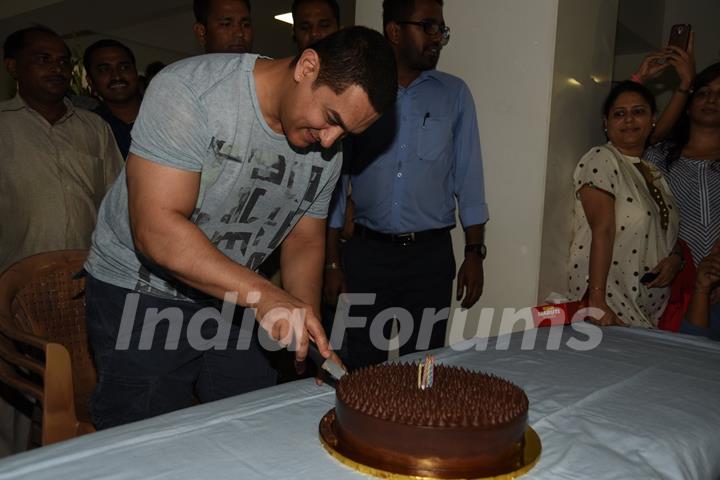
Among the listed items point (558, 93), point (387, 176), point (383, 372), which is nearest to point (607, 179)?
point (558, 93)

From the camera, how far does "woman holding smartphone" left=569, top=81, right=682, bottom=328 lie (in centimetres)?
247

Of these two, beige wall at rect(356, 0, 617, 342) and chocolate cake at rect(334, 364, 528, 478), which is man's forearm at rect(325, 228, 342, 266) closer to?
beige wall at rect(356, 0, 617, 342)

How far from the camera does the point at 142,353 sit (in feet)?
4.93

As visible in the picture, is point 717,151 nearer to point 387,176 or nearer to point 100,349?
point 387,176

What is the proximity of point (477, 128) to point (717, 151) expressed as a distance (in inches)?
42.3

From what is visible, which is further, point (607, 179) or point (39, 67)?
point (39, 67)

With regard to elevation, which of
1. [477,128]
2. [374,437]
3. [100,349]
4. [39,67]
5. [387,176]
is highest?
[39,67]

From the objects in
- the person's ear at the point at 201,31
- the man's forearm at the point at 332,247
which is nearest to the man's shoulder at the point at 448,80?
the man's forearm at the point at 332,247

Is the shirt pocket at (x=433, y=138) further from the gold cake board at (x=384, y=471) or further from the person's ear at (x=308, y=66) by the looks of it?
the gold cake board at (x=384, y=471)

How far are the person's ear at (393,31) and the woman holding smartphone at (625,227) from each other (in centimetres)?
91

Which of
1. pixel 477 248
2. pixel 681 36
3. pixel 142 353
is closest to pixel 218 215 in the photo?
pixel 142 353

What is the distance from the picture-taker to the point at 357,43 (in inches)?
46.4

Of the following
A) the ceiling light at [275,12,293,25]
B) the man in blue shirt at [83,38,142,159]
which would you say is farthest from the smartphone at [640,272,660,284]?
the ceiling light at [275,12,293,25]

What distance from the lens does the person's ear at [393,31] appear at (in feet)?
8.11
